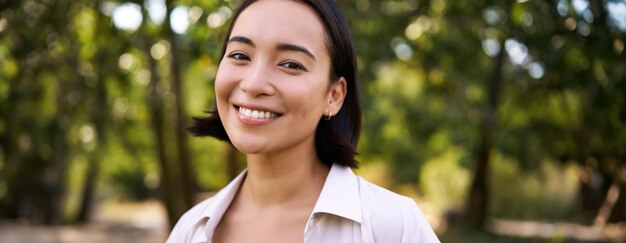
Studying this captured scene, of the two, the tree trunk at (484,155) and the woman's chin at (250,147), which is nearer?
the woman's chin at (250,147)

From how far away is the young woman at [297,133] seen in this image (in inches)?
74.6

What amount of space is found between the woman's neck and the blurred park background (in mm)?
3384

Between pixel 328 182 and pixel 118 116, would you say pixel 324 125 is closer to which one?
pixel 328 182

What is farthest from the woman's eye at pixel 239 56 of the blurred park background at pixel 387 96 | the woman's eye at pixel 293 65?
the blurred park background at pixel 387 96

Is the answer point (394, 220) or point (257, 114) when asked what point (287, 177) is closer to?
point (257, 114)

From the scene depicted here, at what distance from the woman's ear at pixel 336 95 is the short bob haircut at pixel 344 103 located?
2 centimetres

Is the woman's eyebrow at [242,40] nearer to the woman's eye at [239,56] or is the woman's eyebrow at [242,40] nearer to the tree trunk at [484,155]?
the woman's eye at [239,56]

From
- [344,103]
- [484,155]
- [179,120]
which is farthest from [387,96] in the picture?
[344,103]

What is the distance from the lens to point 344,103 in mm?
2145

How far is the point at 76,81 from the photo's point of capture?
387 inches

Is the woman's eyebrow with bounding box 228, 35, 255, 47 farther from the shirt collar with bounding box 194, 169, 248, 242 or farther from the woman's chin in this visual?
the shirt collar with bounding box 194, 169, 248, 242

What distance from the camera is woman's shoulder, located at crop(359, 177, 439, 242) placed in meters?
1.85

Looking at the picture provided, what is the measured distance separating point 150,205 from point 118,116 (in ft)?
49.0

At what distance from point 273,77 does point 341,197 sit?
35cm
